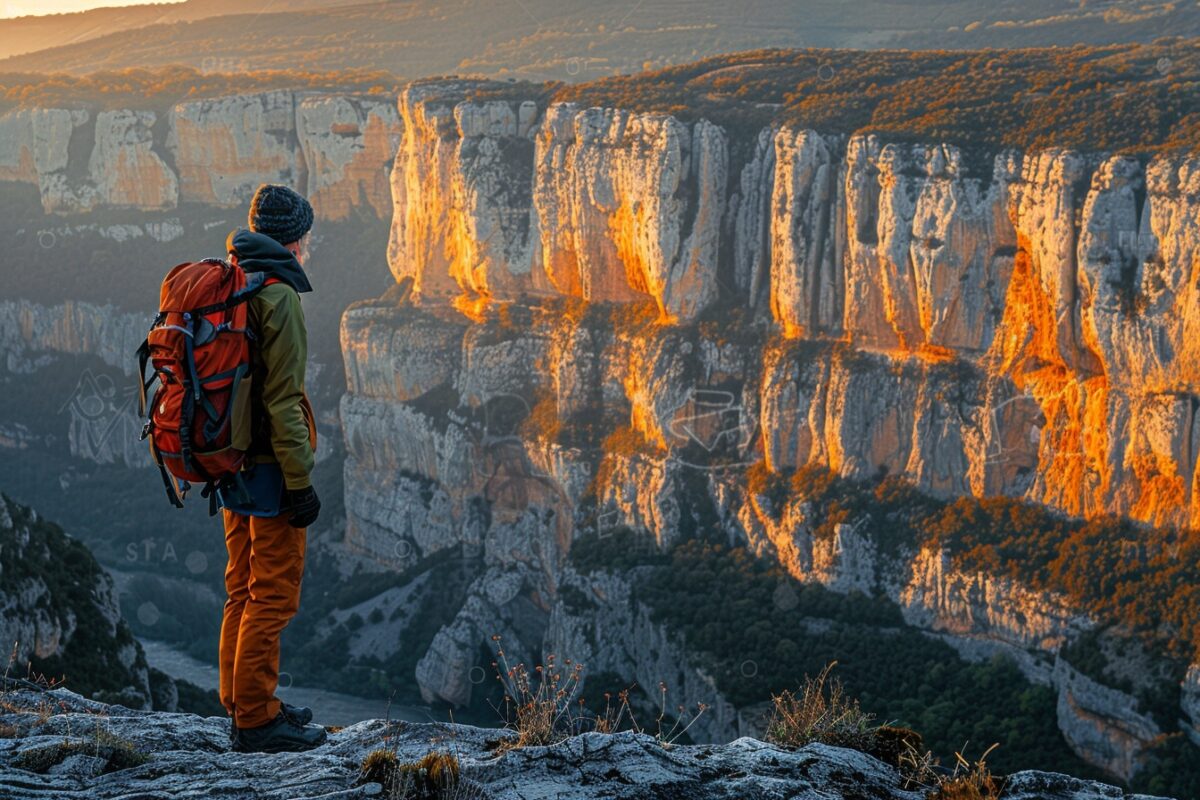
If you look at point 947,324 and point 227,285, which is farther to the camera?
point 947,324

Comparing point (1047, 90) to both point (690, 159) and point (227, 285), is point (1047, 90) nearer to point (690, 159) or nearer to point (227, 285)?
point (690, 159)

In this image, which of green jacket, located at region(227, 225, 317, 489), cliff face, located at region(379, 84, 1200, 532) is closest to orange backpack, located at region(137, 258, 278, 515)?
green jacket, located at region(227, 225, 317, 489)

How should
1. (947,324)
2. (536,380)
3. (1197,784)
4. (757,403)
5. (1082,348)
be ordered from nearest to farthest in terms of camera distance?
1. (1197,784)
2. (1082,348)
3. (947,324)
4. (757,403)
5. (536,380)

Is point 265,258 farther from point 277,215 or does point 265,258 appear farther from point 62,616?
point 62,616

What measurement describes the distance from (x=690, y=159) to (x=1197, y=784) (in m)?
24.7

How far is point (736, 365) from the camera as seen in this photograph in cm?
4441

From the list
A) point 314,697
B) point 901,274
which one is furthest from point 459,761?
point 314,697

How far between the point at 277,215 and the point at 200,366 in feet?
4.34

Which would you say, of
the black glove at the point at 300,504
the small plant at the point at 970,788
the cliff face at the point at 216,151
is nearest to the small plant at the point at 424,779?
the black glove at the point at 300,504

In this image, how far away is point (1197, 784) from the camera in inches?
1119

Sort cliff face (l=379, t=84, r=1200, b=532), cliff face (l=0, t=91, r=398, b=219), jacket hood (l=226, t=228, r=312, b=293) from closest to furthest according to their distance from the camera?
jacket hood (l=226, t=228, r=312, b=293)
cliff face (l=379, t=84, r=1200, b=532)
cliff face (l=0, t=91, r=398, b=219)

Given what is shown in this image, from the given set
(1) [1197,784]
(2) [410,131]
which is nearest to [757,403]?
(1) [1197,784]

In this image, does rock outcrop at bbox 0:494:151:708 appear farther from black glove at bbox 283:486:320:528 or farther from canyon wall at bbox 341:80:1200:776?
canyon wall at bbox 341:80:1200:776

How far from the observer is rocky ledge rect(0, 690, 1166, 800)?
9219mm
